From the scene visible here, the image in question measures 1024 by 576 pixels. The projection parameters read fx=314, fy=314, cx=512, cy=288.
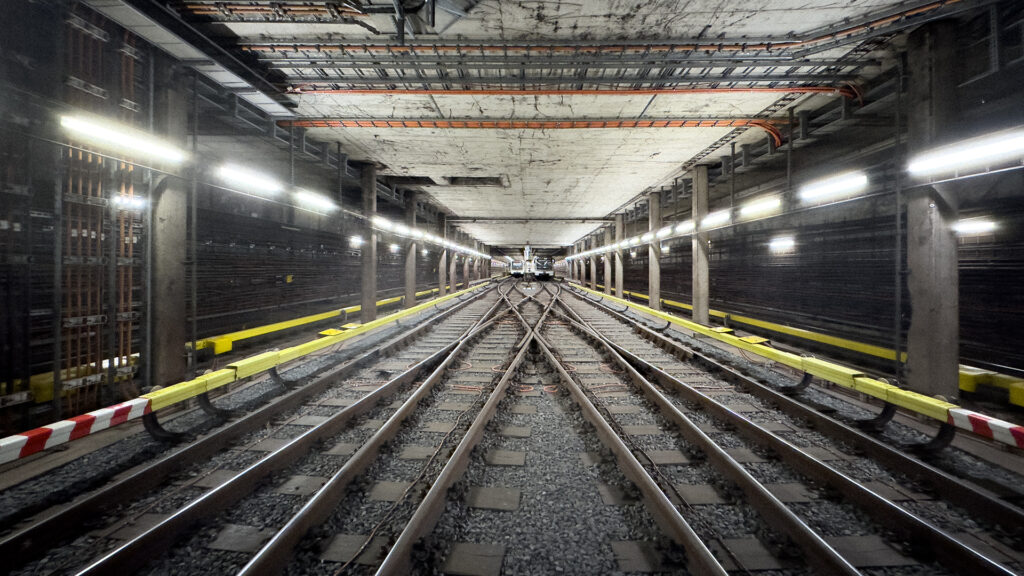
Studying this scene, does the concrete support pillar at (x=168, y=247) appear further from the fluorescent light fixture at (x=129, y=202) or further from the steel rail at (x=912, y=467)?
the steel rail at (x=912, y=467)

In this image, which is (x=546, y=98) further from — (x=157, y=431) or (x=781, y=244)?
(x=781, y=244)

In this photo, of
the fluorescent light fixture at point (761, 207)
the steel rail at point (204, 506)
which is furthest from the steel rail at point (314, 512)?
the fluorescent light fixture at point (761, 207)

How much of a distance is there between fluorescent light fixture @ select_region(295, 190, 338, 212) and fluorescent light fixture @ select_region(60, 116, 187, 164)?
6.16ft

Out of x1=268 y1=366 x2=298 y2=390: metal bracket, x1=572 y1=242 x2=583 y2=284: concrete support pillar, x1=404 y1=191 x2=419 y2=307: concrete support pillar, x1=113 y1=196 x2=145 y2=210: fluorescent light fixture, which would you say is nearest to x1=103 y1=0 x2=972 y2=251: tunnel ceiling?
x1=113 y1=196 x2=145 y2=210: fluorescent light fixture

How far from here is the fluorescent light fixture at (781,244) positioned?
8420 mm

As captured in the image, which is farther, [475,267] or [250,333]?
[475,267]

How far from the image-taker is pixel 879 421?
3.59 meters

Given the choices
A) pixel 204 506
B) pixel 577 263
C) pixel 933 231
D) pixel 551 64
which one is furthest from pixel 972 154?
pixel 577 263

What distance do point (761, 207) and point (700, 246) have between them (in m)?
3.04

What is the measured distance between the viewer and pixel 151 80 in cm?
427

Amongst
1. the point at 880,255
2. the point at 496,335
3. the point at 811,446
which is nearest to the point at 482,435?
the point at 811,446

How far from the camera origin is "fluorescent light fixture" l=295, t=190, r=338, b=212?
6.13 metres

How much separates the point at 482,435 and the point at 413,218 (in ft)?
35.9

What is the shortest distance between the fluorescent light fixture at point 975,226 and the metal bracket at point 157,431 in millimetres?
10486
